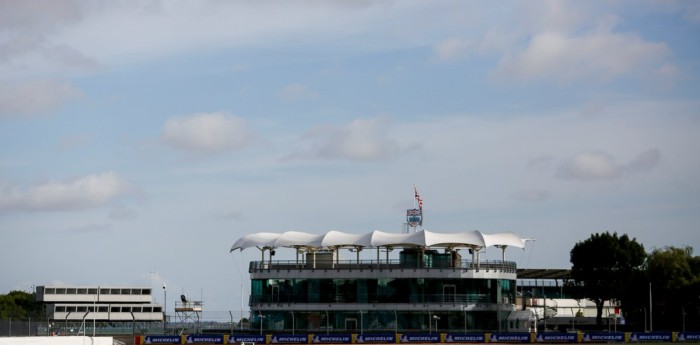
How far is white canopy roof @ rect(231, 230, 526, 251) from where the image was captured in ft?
421

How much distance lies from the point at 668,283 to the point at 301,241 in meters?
49.0

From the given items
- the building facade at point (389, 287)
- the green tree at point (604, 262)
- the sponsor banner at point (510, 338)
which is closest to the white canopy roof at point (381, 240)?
the building facade at point (389, 287)

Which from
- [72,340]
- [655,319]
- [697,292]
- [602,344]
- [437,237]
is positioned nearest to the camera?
[72,340]

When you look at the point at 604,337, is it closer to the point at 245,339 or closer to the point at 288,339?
the point at 288,339

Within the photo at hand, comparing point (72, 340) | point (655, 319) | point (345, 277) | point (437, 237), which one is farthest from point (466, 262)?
point (72, 340)

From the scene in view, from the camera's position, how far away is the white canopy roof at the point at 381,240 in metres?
128

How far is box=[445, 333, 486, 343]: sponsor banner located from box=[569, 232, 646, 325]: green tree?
51466 mm

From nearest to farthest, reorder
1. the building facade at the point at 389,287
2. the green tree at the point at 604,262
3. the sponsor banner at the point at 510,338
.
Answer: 1. the sponsor banner at the point at 510,338
2. the building facade at the point at 389,287
3. the green tree at the point at 604,262

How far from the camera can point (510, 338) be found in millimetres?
114938

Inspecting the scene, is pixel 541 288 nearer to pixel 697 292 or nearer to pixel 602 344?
pixel 697 292

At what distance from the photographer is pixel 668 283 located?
14025 centimetres

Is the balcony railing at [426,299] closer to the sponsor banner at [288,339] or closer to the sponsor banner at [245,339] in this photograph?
the sponsor banner at [288,339]

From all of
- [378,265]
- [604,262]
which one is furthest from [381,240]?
[604,262]

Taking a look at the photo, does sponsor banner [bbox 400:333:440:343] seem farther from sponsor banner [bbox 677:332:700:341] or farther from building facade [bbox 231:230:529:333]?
sponsor banner [bbox 677:332:700:341]
